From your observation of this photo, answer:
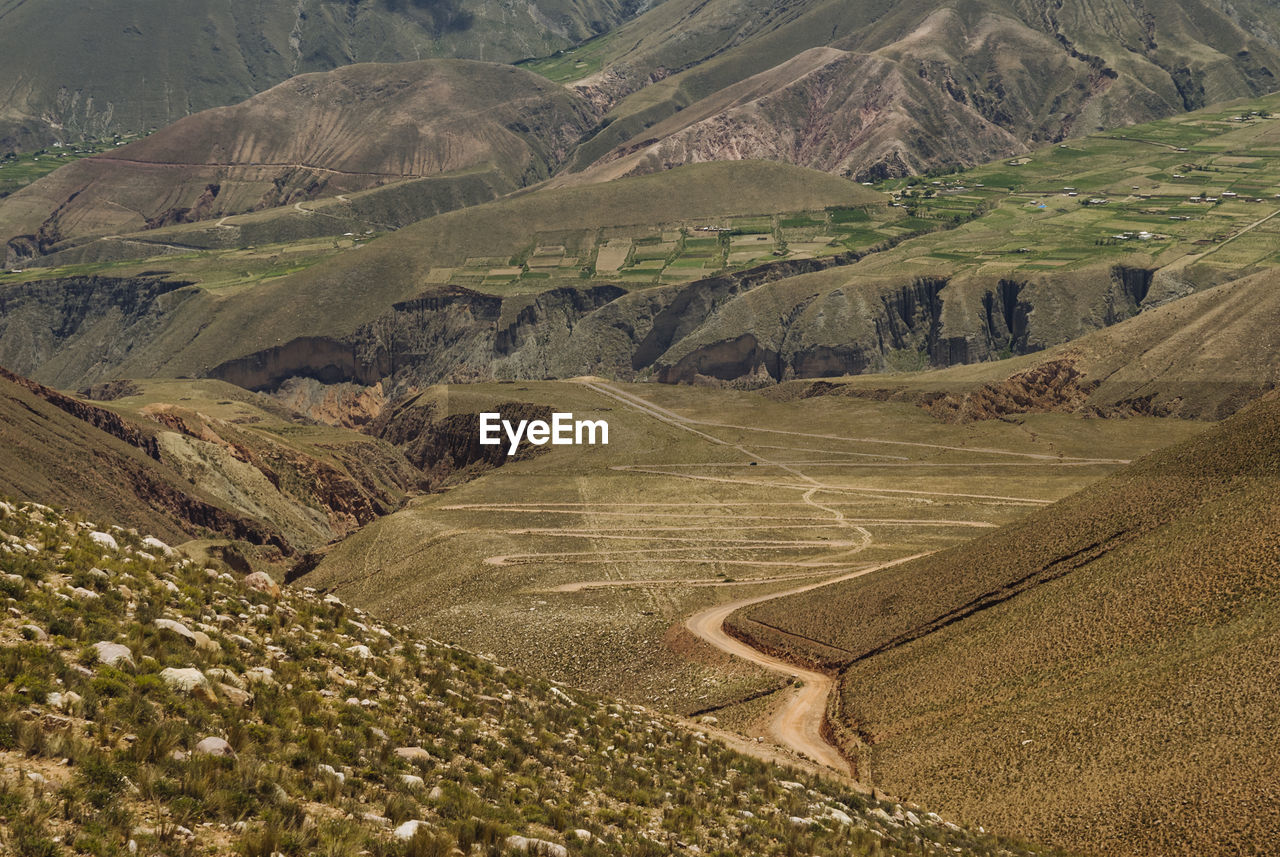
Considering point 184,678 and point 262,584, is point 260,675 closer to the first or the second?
point 184,678

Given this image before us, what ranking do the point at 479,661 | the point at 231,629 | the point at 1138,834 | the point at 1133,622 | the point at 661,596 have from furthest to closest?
1. the point at 661,596
2. the point at 1133,622
3. the point at 479,661
4. the point at 1138,834
5. the point at 231,629

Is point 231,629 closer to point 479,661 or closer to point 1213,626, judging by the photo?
point 479,661

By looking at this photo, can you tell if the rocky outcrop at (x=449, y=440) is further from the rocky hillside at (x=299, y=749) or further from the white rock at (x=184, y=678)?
the white rock at (x=184, y=678)

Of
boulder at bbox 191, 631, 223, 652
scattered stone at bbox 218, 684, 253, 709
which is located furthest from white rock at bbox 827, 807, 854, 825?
boulder at bbox 191, 631, 223, 652

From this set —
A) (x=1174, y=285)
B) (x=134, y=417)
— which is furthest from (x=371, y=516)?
(x=1174, y=285)

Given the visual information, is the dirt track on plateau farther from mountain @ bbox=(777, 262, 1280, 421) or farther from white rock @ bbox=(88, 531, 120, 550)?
white rock @ bbox=(88, 531, 120, 550)
